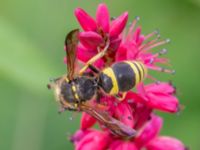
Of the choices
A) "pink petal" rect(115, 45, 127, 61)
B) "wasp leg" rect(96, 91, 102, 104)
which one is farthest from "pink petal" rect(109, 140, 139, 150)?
"pink petal" rect(115, 45, 127, 61)

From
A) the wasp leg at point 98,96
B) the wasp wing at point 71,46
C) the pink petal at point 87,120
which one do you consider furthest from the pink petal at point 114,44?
the pink petal at point 87,120

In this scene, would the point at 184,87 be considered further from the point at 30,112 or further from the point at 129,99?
the point at 129,99

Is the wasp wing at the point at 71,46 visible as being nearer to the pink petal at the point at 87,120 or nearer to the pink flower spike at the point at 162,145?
the pink petal at the point at 87,120

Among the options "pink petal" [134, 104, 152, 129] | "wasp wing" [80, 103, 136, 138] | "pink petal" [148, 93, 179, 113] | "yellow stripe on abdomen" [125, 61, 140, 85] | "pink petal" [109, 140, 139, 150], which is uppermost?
"yellow stripe on abdomen" [125, 61, 140, 85]

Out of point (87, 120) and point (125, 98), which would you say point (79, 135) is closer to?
point (87, 120)

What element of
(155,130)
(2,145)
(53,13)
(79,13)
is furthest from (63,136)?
(79,13)

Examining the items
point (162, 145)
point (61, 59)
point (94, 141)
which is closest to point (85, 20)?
point (94, 141)

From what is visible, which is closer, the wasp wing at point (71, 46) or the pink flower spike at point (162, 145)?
the wasp wing at point (71, 46)

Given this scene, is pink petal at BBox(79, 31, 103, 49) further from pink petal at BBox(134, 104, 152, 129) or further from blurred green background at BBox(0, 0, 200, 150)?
blurred green background at BBox(0, 0, 200, 150)
